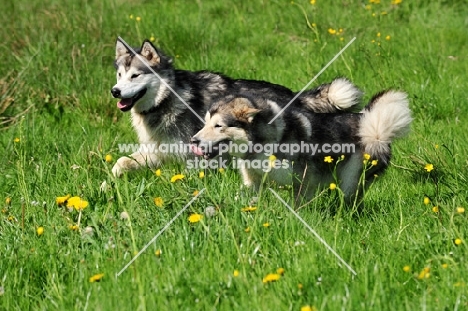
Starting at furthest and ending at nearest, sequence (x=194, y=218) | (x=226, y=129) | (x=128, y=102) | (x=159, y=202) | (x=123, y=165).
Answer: (x=128, y=102)
(x=123, y=165)
(x=226, y=129)
(x=159, y=202)
(x=194, y=218)

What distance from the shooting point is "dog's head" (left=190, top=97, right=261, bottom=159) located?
522 centimetres

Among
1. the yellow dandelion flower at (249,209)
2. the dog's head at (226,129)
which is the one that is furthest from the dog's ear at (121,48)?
the yellow dandelion flower at (249,209)

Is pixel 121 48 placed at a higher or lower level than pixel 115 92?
higher

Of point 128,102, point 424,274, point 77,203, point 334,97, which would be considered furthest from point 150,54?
point 424,274

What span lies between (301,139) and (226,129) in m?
0.59

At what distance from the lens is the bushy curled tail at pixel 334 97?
248 inches

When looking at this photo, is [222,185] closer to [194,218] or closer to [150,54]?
Result: [194,218]

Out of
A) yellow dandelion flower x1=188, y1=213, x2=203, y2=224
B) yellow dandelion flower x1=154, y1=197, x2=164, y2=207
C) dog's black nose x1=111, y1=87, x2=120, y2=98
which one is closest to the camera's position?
yellow dandelion flower x1=188, y1=213, x2=203, y2=224

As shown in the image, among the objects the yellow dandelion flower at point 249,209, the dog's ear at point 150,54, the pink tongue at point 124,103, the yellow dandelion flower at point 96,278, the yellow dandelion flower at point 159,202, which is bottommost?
the pink tongue at point 124,103

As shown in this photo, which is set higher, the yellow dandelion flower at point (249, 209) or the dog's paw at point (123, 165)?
the yellow dandelion flower at point (249, 209)

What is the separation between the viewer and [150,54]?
267 inches

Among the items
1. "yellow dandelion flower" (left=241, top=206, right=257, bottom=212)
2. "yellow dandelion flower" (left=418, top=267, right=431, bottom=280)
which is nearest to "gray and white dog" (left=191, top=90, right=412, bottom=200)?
"yellow dandelion flower" (left=241, top=206, right=257, bottom=212)

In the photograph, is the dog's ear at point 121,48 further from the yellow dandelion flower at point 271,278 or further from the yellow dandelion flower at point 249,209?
the yellow dandelion flower at point 271,278

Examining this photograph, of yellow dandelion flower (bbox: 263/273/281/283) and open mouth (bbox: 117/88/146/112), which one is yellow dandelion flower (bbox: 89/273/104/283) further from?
open mouth (bbox: 117/88/146/112)
